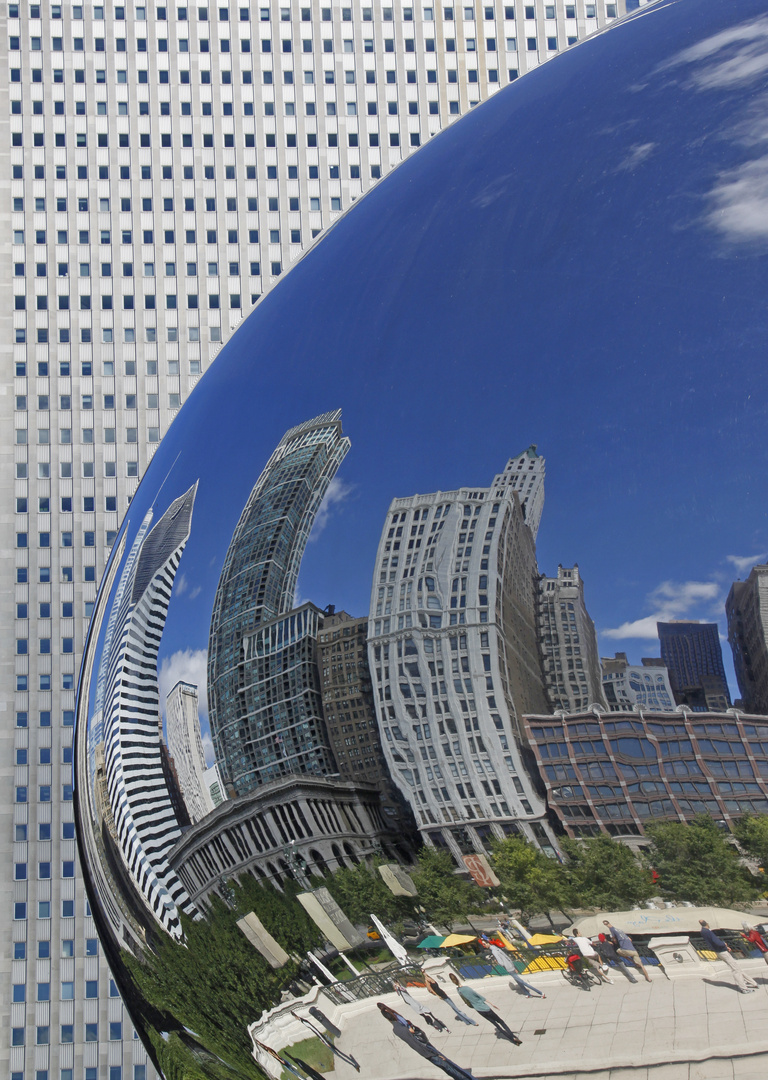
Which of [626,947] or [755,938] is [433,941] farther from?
[755,938]

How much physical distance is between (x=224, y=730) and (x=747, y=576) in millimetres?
1222

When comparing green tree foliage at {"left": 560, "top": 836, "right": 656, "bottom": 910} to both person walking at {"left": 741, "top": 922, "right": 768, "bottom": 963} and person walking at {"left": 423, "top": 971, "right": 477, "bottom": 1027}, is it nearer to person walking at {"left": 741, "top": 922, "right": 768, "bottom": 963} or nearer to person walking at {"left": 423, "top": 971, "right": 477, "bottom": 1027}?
person walking at {"left": 741, "top": 922, "right": 768, "bottom": 963}

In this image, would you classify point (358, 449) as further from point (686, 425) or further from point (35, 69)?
point (35, 69)

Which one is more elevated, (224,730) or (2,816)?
(224,730)

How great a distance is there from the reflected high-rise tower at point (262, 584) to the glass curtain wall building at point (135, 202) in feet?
124

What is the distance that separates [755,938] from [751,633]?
0.52m

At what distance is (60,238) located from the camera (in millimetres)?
43562

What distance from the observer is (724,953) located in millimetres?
1740

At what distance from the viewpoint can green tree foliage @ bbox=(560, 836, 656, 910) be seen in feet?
5.84

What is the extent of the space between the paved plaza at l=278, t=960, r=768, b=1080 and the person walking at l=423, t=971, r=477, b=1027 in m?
0.01

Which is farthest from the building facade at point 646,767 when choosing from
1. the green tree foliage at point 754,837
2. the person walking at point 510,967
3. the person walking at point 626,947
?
the person walking at point 510,967

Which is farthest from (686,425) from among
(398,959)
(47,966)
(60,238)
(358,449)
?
(60,238)

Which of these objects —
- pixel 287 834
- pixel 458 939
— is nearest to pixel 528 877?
pixel 458 939

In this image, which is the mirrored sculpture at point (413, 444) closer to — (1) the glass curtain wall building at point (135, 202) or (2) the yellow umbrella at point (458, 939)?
(2) the yellow umbrella at point (458, 939)
